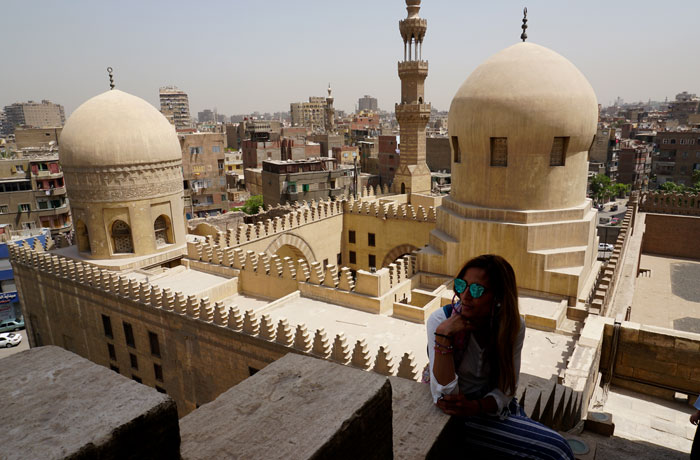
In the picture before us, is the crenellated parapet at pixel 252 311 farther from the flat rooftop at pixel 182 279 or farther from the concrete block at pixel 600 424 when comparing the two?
the concrete block at pixel 600 424

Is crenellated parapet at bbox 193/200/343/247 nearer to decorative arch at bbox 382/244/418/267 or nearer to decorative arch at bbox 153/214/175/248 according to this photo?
decorative arch at bbox 153/214/175/248

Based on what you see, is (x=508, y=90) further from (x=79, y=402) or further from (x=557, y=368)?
(x=79, y=402)

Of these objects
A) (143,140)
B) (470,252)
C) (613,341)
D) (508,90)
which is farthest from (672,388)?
(143,140)

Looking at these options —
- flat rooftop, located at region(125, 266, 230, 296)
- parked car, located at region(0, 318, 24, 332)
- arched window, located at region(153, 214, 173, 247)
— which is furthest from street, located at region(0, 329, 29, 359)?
flat rooftop, located at region(125, 266, 230, 296)

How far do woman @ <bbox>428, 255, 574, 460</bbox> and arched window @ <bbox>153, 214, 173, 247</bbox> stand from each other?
60.4ft

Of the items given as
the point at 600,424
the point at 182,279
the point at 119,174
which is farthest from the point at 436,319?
the point at 119,174

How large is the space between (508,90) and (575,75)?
92.0 inches

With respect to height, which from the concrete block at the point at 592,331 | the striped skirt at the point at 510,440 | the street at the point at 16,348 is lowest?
the street at the point at 16,348

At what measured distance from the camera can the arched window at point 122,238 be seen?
A: 1909 centimetres

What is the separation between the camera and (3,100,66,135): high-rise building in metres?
140

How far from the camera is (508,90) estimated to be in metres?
13.9

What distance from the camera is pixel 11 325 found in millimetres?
29203

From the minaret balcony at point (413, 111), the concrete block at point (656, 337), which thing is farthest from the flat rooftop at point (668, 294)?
the minaret balcony at point (413, 111)

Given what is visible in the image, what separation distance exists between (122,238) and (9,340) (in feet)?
47.3
